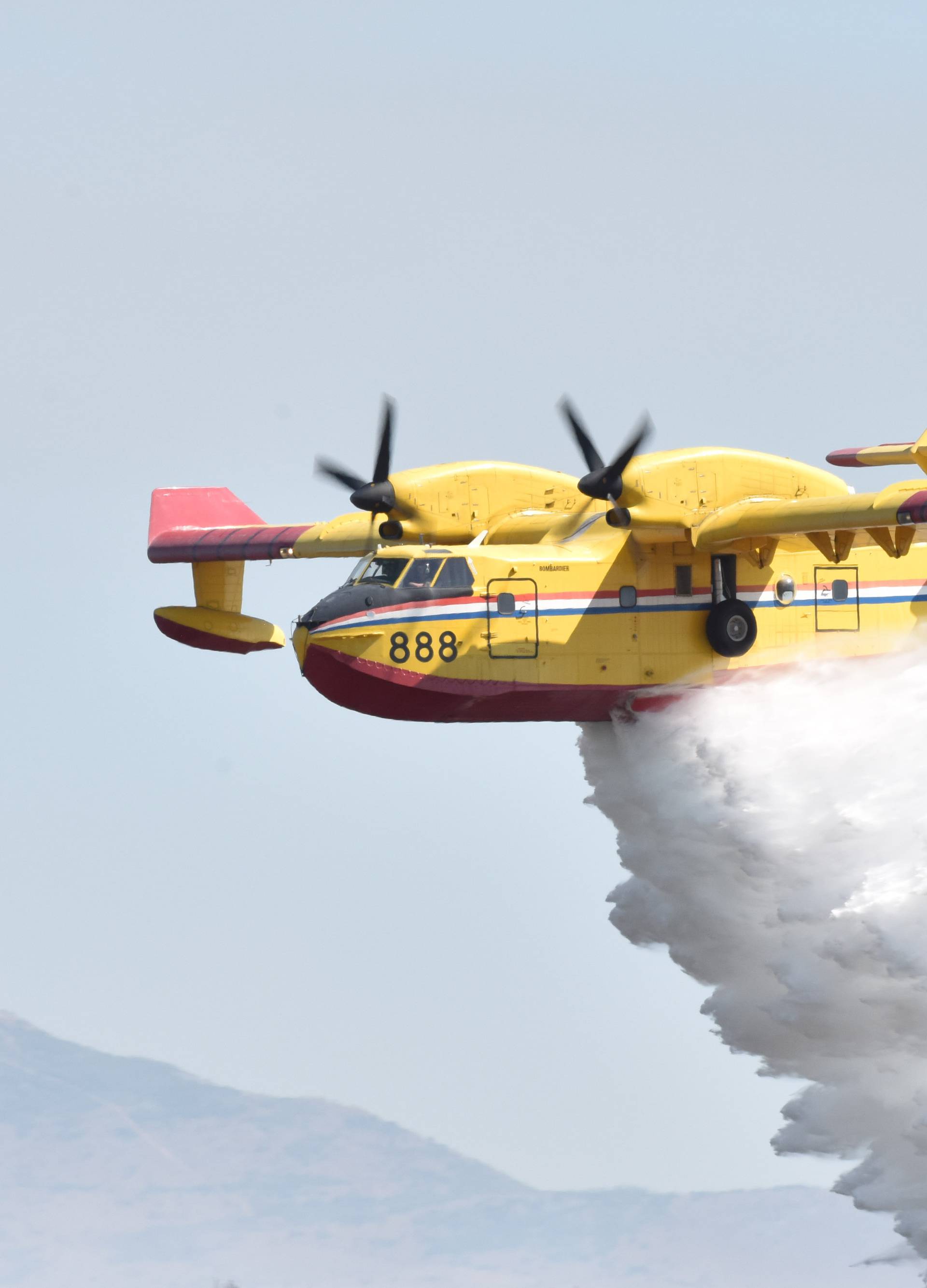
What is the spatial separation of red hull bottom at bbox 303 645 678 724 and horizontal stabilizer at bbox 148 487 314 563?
722 cm

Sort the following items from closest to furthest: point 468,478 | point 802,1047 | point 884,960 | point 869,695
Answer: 1. point 884,960
2. point 802,1047
3. point 869,695
4. point 468,478

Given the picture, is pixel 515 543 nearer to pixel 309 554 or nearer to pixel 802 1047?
pixel 309 554

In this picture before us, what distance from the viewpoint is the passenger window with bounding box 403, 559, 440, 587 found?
1013 inches

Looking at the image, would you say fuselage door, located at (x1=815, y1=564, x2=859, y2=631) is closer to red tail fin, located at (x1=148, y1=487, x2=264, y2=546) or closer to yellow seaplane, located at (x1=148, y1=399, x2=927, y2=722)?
yellow seaplane, located at (x1=148, y1=399, x2=927, y2=722)

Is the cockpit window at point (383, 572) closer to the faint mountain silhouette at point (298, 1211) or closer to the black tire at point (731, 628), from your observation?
the black tire at point (731, 628)

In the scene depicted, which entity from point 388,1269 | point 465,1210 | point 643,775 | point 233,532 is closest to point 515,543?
point 643,775

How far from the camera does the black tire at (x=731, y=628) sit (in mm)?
26578

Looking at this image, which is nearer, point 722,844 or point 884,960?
point 884,960

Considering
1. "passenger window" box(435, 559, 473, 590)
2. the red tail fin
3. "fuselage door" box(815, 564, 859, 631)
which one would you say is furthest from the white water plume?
the red tail fin

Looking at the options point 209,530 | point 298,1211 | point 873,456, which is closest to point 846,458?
point 873,456

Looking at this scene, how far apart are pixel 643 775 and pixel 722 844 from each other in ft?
5.05

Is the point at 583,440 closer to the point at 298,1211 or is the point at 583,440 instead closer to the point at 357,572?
the point at 357,572

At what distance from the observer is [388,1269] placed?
96.2m

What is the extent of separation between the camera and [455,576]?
25797 millimetres
